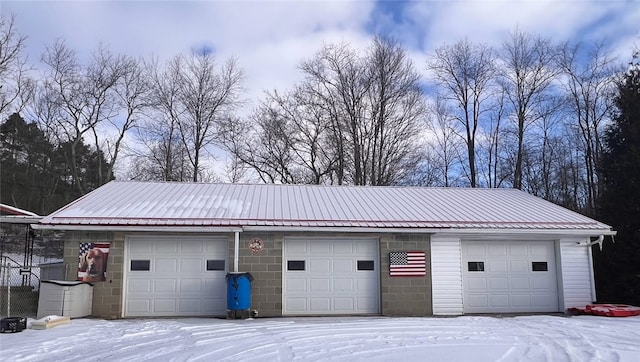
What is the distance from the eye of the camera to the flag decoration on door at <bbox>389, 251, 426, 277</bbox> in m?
13.1

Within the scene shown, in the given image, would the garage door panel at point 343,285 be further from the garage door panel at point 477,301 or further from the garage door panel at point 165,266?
the garage door panel at point 165,266

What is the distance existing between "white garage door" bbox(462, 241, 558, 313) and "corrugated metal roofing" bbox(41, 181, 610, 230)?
85 centimetres

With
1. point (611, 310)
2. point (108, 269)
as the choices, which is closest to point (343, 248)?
point (108, 269)

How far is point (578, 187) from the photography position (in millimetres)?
29984

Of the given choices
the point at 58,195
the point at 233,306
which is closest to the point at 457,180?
the point at 233,306

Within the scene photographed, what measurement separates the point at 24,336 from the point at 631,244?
622 inches

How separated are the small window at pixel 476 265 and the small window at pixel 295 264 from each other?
4604 millimetres

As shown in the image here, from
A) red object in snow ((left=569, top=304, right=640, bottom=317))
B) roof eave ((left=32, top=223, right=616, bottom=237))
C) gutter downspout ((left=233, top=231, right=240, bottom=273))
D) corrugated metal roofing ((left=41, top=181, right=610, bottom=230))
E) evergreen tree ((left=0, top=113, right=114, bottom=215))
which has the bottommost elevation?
red object in snow ((left=569, top=304, right=640, bottom=317))

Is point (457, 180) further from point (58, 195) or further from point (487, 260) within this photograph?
point (58, 195)

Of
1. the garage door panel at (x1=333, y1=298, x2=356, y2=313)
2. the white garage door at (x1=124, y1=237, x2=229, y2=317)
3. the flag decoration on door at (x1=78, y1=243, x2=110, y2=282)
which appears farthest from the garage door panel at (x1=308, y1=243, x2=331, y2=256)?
the flag decoration on door at (x1=78, y1=243, x2=110, y2=282)

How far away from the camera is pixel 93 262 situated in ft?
40.5

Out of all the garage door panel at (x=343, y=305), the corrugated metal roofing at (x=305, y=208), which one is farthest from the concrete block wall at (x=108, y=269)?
the garage door panel at (x=343, y=305)

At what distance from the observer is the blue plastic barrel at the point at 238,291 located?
39.3 ft

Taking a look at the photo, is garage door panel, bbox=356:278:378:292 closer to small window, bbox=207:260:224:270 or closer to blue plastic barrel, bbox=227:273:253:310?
blue plastic barrel, bbox=227:273:253:310
